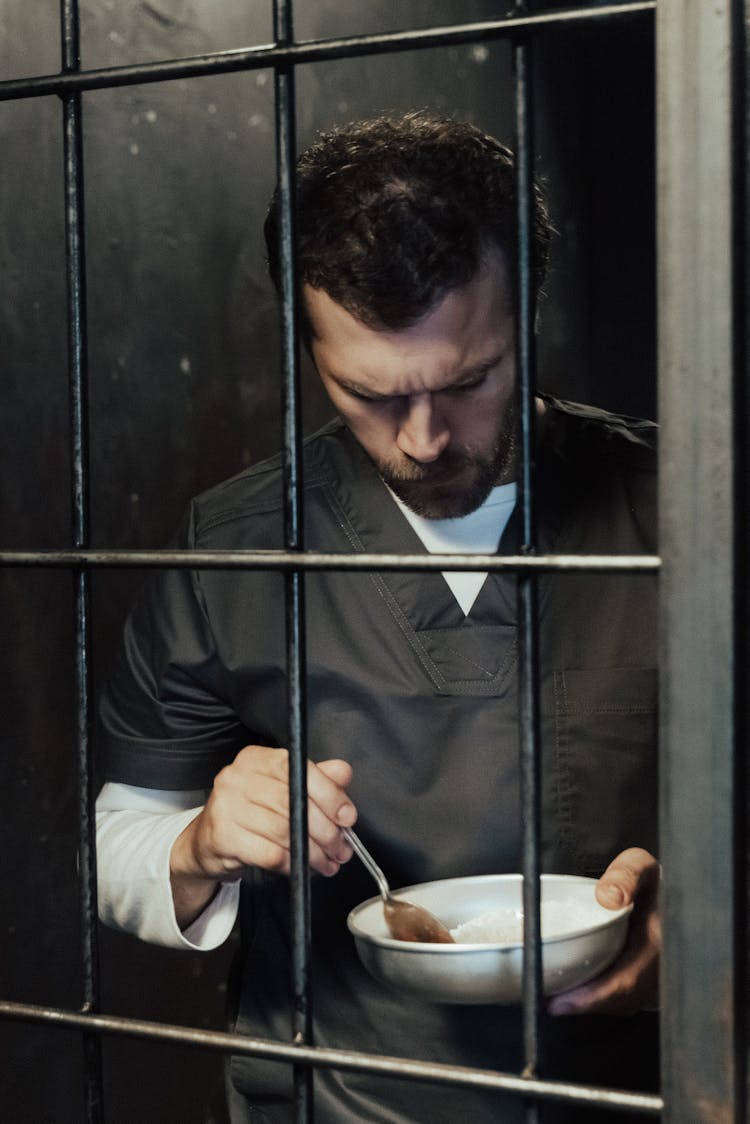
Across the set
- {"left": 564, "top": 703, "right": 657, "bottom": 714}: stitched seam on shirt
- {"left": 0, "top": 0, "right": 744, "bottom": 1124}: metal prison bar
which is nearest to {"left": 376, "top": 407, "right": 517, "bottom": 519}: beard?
{"left": 564, "top": 703, "right": 657, "bottom": 714}: stitched seam on shirt

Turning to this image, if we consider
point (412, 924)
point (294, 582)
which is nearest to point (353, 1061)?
point (294, 582)

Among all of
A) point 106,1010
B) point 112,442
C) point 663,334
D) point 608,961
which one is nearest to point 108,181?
point 112,442

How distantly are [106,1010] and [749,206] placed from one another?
170cm

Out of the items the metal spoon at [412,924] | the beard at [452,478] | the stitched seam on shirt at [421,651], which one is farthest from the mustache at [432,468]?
the metal spoon at [412,924]

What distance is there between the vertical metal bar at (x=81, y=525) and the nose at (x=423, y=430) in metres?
0.57

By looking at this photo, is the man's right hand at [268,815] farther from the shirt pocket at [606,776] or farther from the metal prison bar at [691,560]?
the metal prison bar at [691,560]

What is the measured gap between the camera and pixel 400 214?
1.26 metres

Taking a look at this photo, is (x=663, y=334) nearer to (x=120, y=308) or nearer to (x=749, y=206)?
(x=749, y=206)

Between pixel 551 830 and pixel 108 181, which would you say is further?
pixel 108 181

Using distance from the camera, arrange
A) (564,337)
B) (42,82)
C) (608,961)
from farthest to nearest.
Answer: (564,337), (608,961), (42,82)

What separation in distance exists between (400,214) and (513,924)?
0.69 metres

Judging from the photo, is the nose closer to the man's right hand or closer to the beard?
the beard

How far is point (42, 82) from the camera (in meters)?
0.66

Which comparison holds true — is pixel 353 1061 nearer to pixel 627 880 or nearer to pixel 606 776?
pixel 627 880
